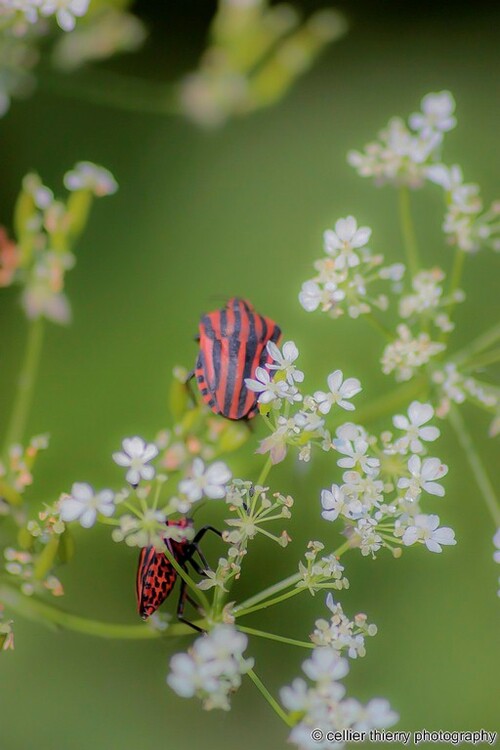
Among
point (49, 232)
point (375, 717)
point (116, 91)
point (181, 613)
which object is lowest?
point (375, 717)

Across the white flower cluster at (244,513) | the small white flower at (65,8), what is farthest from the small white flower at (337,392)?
the small white flower at (65,8)

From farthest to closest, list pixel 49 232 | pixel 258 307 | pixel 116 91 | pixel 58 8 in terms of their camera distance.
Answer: pixel 116 91
pixel 258 307
pixel 49 232
pixel 58 8

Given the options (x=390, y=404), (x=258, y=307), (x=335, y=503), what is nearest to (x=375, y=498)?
(x=335, y=503)

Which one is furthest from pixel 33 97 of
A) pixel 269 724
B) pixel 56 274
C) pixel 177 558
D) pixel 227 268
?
pixel 269 724

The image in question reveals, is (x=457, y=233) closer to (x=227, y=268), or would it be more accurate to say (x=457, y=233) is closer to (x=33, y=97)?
(x=227, y=268)

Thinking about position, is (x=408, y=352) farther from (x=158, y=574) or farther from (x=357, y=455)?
(x=158, y=574)

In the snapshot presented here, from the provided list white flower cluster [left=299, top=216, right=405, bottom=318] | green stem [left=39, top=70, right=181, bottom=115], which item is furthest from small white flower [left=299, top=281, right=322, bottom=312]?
green stem [left=39, top=70, right=181, bottom=115]

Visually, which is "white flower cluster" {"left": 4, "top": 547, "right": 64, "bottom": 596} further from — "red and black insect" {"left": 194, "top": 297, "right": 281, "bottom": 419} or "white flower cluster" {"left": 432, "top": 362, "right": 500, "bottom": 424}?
"white flower cluster" {"left": 432, "top": 362, "right": 500, "bottom": 424}
